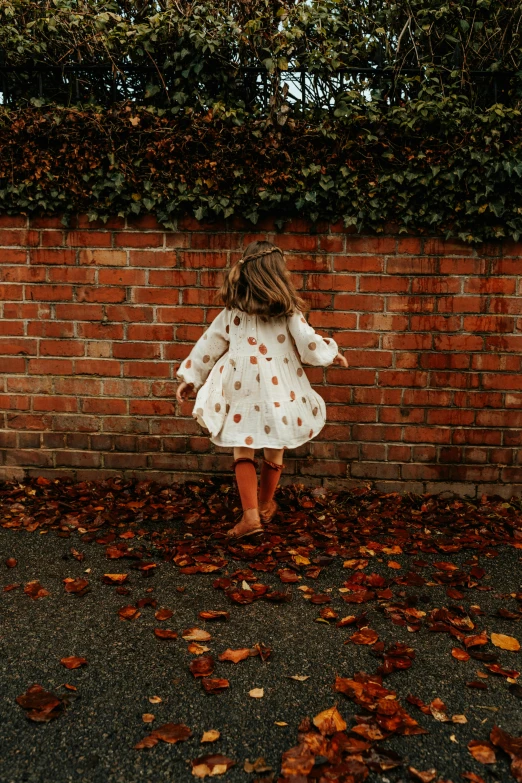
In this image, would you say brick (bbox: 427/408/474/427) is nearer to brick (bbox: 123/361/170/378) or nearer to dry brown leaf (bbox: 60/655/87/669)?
brick (bbox: 123/361/170/378)

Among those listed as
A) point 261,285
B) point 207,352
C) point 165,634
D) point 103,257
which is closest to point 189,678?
point 165,634

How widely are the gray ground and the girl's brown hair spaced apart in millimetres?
1303

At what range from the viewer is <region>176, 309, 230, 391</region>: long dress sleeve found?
3.45m

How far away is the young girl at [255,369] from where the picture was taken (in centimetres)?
333

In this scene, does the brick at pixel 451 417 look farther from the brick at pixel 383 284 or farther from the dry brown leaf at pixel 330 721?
the dry brown leaf at pixel 330 721

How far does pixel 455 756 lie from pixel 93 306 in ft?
10.1

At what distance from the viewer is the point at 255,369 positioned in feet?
11.0

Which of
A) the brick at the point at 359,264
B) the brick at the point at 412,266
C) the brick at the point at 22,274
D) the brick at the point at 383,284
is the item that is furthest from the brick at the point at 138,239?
the brick at the point at 412,266

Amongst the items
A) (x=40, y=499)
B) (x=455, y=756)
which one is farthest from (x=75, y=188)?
(x=455, y=756)

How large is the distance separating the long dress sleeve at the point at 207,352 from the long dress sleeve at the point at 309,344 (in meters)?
0.35

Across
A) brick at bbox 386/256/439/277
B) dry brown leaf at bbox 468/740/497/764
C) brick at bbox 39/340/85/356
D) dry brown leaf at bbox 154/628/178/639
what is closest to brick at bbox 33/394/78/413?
brick at bbox 39/340/85/356

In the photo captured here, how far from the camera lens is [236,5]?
367cm

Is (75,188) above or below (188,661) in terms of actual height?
above

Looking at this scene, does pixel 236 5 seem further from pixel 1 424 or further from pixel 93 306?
pixel 1 424
